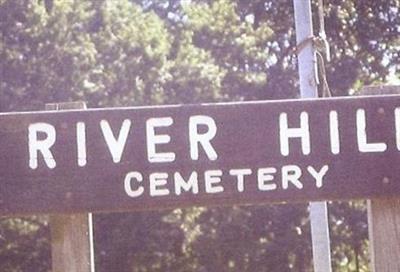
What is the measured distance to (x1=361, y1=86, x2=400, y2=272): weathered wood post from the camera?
13.0 ft

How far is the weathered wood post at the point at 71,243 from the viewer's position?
3.97 meters

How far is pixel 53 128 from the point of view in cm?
393

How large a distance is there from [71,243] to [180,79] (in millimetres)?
18994

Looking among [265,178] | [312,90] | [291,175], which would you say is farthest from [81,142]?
[312,90]

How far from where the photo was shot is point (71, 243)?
3.98 metres

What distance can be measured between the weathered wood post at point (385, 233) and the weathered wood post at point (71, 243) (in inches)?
45.5

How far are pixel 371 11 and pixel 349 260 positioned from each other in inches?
246

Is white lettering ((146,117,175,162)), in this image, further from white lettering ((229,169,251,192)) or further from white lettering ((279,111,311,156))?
white lettering ((279,111,311,156))

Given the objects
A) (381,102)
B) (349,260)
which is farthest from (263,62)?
(381,102)

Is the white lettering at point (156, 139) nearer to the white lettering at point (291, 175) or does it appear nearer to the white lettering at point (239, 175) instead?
the white lettering at point (239, 175)

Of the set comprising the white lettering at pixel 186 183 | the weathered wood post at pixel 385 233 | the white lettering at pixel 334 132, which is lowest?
the weathered wood post at pixel 385 233

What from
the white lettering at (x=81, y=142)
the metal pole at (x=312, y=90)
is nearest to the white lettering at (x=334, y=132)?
the white lettering at (x=81, y=142)

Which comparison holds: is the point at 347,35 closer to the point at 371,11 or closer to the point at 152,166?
the point at 371,11

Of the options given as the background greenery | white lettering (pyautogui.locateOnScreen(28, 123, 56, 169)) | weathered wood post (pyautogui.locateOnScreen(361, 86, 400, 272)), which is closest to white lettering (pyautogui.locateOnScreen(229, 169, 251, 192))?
weathered wood post (pyautogui.locateOnScreen(361, 86, 400, 272))
